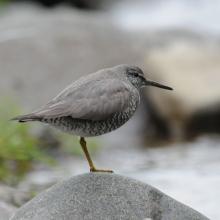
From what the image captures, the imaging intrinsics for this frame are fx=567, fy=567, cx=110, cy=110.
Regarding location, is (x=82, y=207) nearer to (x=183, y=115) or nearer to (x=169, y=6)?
(x=183, y=115)

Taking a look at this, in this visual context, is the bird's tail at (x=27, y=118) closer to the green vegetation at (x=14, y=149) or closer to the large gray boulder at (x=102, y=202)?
the large gray boulder at (x=102, y=202)

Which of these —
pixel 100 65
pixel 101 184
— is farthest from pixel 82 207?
pixel 100 65

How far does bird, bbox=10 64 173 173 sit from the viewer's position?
525 centimetres

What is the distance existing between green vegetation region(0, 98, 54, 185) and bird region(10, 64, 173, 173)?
287 cm

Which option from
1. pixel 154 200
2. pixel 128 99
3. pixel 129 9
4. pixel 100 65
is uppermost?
pixel 128 99

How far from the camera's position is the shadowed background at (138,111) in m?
8.65

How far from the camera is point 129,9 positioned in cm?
2242

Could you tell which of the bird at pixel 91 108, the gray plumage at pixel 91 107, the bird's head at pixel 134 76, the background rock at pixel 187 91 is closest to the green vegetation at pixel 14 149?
the bird's head at pixel 134 76

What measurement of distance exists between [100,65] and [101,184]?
6.83 m

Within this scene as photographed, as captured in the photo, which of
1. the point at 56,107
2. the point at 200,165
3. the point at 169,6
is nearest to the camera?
the point at 56,107

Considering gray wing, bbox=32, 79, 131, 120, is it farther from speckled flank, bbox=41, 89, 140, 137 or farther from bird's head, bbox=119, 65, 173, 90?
bird's head, bbox=119, 65, 173, 90

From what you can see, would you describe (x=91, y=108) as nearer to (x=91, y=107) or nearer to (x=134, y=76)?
(x=91, y=107)

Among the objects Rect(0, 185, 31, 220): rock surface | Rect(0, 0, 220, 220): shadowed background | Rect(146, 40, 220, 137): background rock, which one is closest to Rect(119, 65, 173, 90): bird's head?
Rect(0, 185, 31, 220): rock surface

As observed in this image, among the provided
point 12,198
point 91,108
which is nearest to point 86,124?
point 91,108
